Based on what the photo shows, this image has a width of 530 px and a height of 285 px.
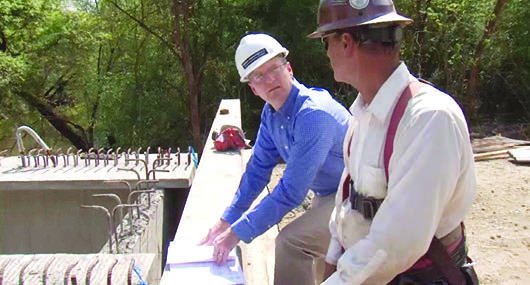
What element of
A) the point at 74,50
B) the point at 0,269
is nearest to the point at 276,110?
the point at 0,269

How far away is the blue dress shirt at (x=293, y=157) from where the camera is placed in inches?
107

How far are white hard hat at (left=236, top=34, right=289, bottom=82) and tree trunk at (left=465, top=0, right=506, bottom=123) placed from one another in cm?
1394

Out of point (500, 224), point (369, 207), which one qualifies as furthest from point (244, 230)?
point (500, 224)

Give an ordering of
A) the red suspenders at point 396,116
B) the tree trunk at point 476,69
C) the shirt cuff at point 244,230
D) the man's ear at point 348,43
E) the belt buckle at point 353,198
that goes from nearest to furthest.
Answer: the red suspenders at point 396,116, the man's ear at point 348,43, the belt buckle at point 353,198, the shirt cuff at point 244,230, the tree trunk at point 476,69

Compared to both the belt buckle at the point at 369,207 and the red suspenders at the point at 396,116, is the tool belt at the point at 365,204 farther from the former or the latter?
the red suspenders at the point at 396,116

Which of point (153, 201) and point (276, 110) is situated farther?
point (153, 201)

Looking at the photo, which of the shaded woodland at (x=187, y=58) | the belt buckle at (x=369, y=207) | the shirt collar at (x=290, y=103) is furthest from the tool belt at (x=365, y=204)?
the shaded woodland at (x=187, y=58)

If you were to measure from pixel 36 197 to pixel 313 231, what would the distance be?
5209mm

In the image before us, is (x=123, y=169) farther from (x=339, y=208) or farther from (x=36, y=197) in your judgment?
(x=339, y=208)

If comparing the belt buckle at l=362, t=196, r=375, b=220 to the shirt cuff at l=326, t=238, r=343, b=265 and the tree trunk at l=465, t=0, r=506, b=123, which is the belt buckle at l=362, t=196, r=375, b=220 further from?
the tree trunk at l=465, t=0, r=506, b=123

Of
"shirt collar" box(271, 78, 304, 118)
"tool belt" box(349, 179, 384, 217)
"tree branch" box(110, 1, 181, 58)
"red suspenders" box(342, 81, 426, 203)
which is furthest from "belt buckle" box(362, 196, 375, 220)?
"tree branch" box(110, 1, 181, 58)

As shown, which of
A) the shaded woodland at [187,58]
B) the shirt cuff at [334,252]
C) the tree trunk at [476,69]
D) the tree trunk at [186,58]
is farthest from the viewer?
the tree trunk at [186,58]

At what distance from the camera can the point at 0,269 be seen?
12.5 ft

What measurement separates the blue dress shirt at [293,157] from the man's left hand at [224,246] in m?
0.03
